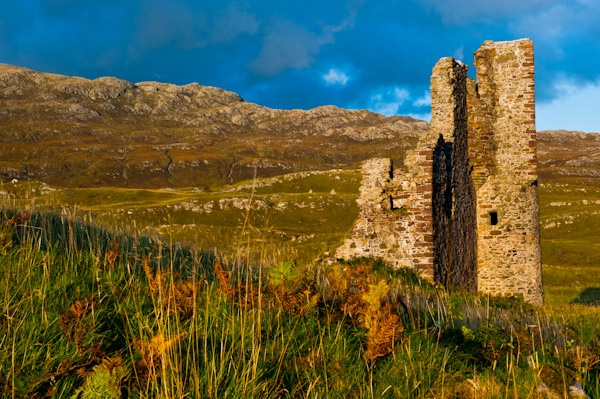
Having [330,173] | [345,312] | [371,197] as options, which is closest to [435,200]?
[371,197]

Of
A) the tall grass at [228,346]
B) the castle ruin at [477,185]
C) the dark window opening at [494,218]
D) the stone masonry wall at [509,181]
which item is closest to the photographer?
the tall grass at [228,346]

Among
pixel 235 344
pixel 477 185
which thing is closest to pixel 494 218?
pixel 477 185

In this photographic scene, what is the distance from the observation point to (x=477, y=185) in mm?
23031

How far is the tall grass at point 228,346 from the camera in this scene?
12.1 ft

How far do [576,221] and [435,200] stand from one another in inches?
2330

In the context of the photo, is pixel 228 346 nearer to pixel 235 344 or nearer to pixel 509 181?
pixel 235 344

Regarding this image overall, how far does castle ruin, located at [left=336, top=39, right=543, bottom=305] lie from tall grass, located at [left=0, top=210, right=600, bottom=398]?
10480 mm

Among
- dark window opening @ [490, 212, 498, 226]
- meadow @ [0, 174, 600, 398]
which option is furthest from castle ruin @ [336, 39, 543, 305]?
meadow @ [0, 174, 600, 398]

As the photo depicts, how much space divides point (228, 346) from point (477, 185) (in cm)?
2064

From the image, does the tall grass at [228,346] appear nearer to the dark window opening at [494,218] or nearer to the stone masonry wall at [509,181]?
the stone masonry wall at [509,181]

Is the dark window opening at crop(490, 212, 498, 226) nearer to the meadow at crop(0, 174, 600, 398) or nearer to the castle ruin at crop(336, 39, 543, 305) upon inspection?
the castle ruin at crop(336, 39, 543, 305)

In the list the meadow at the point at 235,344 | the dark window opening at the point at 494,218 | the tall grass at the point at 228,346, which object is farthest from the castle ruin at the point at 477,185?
the tall grass at the point at 228,346

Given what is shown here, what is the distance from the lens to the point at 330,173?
113312 millimetres

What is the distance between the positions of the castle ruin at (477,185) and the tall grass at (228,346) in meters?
10.5
